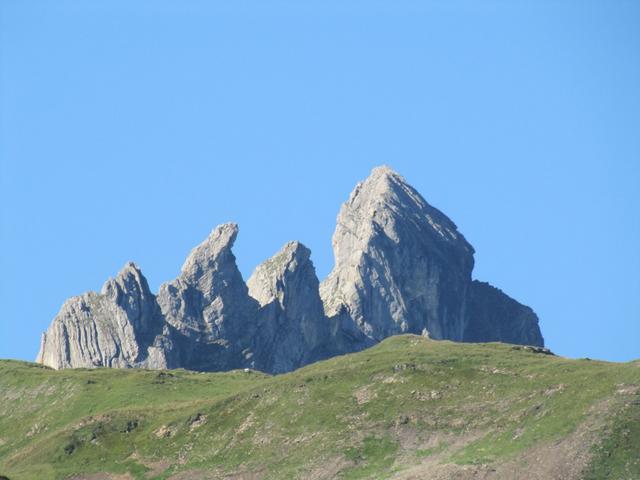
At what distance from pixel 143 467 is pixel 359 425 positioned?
2191cm

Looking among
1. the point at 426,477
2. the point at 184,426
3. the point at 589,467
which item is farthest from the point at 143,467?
the point at 589,467

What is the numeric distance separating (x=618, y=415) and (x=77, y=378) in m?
80.2

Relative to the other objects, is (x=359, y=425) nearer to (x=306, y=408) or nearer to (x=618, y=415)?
(x=306, y=408)

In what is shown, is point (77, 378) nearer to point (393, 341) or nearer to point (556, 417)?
point (393, 341)

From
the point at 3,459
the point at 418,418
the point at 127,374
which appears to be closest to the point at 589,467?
the point at 418,418

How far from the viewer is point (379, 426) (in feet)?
500

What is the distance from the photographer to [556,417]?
14412 cm

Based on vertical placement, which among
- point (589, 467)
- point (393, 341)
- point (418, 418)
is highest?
point (393, 341)

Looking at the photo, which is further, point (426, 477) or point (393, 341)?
point (393, 341)

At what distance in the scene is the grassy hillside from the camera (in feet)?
453

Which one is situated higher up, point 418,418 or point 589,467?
point 418,418

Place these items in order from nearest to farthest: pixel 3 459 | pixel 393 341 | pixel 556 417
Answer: pixel 556 417 → pixel 3 459 → pixel 393 341

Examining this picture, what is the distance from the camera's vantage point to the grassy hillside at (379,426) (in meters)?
138

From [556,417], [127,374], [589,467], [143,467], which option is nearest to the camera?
[589,467]
